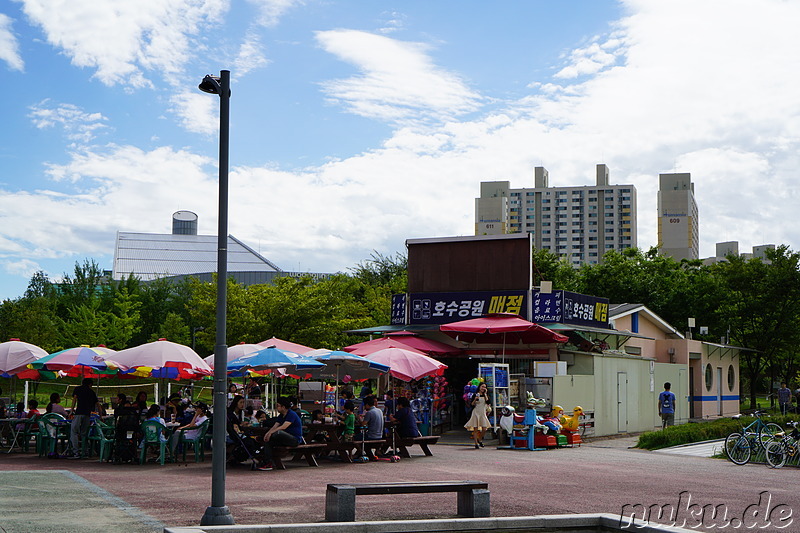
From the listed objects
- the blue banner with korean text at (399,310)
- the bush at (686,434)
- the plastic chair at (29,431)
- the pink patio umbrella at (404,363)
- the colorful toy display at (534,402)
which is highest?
the blue banner with korean text at (399,310)

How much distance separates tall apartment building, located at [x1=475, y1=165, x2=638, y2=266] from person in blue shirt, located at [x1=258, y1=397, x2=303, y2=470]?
16575 cm

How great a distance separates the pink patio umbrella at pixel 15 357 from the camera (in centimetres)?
2047

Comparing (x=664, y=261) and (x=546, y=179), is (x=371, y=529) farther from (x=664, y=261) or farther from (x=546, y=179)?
(x=546, y=179)

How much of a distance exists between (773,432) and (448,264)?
1499cm

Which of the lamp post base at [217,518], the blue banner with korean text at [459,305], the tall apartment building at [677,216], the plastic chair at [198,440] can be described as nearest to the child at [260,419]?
the plastic chair at [198,440]

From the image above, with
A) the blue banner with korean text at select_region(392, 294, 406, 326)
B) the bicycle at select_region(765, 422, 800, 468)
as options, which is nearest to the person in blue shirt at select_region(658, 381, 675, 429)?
the bicycle at select_region(765, 422, 800, 468)

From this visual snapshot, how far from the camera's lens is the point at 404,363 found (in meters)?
22.2

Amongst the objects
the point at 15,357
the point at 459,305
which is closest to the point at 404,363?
the point at 459,305

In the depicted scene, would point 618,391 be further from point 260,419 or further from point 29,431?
point 29,431

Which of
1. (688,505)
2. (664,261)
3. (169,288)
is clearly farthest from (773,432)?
(169,288)

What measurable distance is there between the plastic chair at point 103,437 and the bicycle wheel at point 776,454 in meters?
13.7

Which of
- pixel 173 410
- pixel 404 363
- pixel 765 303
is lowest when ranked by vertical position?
pixel 173 410

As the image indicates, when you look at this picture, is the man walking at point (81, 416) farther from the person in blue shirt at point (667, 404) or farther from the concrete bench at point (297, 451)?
the person in blue shirt at point (667, 404)

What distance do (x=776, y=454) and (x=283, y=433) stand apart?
10170mm
